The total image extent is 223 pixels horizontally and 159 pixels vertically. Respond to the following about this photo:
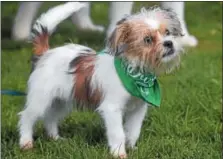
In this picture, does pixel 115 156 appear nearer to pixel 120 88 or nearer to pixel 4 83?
pixel 120 88

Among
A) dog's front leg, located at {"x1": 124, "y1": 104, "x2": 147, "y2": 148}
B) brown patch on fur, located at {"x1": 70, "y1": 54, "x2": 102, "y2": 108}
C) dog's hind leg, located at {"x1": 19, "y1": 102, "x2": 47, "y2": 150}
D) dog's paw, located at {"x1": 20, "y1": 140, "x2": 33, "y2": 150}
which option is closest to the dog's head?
brown patch on fur, located at {"x1": 70, "y1": 54, "x2": 102, "y2": 108}

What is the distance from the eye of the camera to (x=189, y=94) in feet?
22.3

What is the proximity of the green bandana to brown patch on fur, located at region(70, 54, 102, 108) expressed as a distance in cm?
21

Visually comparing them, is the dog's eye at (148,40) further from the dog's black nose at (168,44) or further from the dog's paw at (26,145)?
the dog's paw at (26,145)

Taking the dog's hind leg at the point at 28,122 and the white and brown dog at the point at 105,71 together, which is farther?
the dog's hind leg at the point at 28,122

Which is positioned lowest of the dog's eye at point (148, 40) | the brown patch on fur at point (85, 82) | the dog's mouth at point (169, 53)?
the brown patch on fur at point (85, 82)

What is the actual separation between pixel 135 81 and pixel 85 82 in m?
0.36

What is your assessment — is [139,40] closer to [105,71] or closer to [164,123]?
[105,71]

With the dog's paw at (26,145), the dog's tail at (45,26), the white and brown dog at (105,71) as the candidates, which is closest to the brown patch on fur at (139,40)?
the white and brown dog at (105,71)

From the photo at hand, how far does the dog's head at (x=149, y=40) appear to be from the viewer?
4.82 m

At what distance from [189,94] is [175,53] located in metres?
2.05

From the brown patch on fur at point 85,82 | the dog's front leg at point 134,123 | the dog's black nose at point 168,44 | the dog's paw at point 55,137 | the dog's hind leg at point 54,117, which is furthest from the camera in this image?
the dog's hind leg at point 54,117

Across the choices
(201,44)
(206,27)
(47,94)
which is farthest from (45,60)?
(206,27)

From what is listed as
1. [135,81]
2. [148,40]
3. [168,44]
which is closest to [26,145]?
[135,81]
